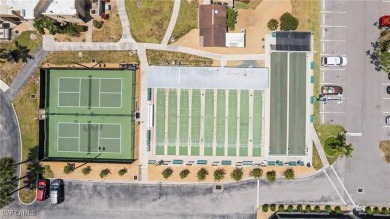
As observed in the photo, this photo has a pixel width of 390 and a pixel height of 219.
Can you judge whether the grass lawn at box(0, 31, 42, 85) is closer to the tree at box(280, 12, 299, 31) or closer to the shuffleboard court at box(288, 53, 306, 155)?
the tree at box(280, 12, 299, 31)

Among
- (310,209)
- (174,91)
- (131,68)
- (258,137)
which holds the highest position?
(131,68)

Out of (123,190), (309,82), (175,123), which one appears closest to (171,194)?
(123,190)

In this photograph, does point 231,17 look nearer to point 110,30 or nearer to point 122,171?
point 110,30

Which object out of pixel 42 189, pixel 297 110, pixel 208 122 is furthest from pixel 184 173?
pixel 42 189

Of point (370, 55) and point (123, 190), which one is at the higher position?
point (370, 55)

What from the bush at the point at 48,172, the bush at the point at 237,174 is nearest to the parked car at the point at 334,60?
the bush at the point at 237,174

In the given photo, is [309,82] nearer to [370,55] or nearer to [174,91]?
[370,55]
